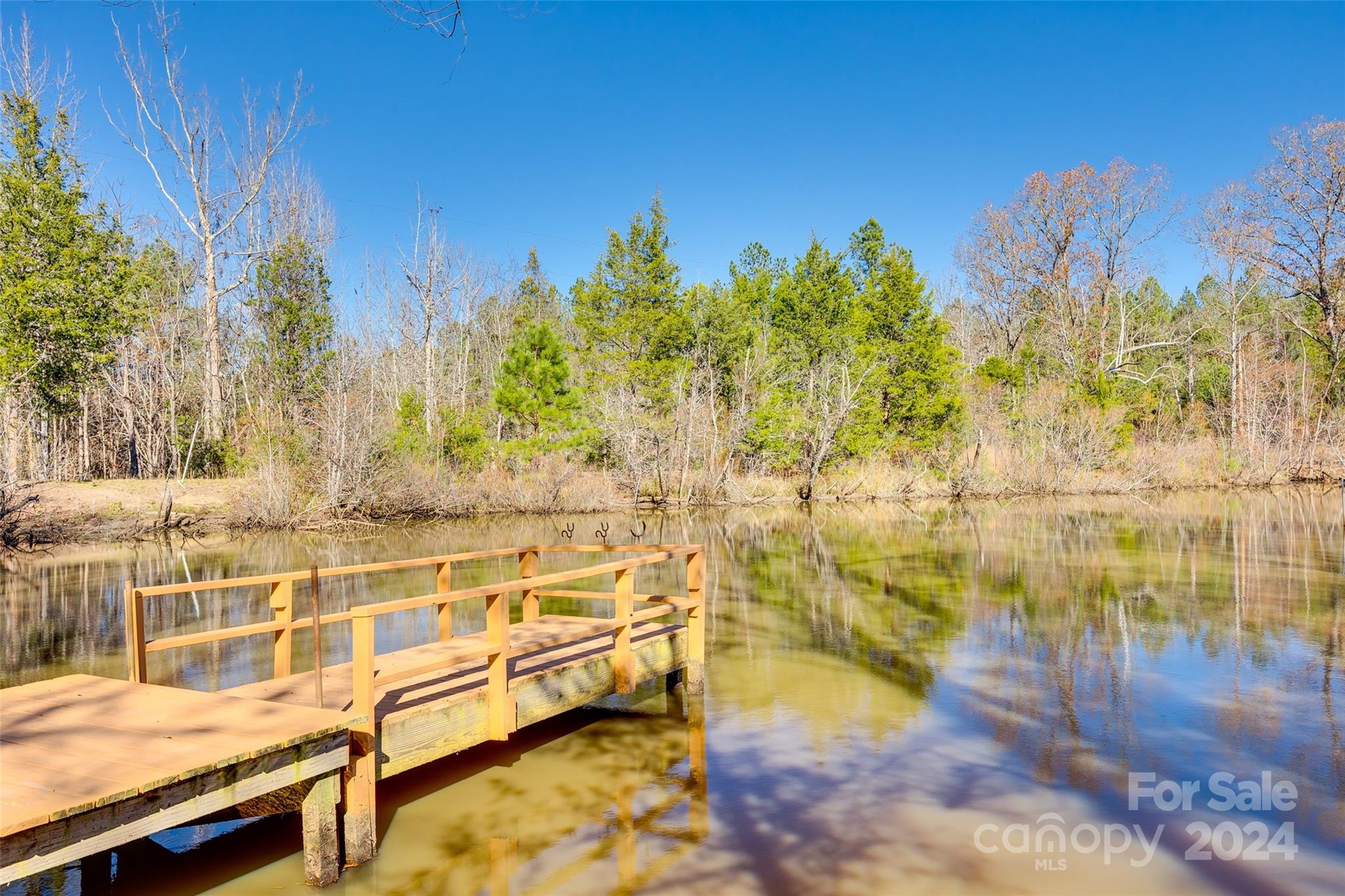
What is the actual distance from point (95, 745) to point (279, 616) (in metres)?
2.63

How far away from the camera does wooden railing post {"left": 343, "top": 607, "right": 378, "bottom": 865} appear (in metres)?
4.81

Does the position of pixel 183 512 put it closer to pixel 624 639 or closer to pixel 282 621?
pixel 282 621

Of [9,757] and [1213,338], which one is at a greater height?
[1213,338]

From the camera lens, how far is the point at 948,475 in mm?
34875

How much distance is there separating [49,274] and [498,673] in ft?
95.4

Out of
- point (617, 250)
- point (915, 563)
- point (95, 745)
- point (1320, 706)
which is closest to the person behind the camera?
point (95, 745)

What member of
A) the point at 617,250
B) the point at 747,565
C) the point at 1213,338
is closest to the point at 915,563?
the point at 747,565

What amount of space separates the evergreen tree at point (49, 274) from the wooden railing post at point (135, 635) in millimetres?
25851

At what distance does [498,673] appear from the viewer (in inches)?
231

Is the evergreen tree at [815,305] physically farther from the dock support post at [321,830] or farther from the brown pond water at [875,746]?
the dock support post at [321,830]

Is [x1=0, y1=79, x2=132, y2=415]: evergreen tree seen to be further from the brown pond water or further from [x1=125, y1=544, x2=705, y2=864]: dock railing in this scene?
[x1=125, y1=544, x2=705, y2=864]: dock railing

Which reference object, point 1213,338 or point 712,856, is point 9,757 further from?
point 1213,338

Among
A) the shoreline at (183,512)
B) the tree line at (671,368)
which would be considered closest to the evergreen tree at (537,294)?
the tree line at (671,368)

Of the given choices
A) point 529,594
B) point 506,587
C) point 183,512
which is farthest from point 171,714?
point 183,512
